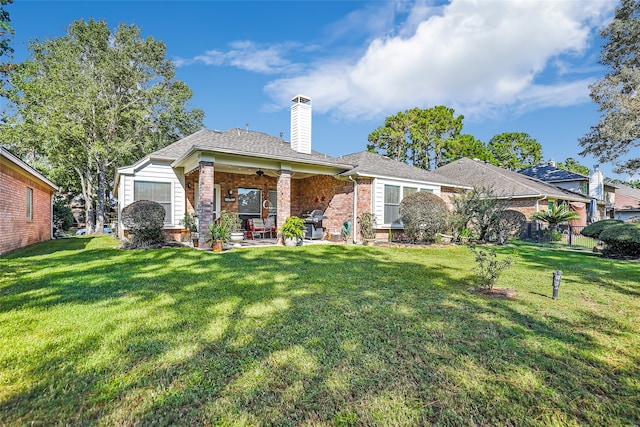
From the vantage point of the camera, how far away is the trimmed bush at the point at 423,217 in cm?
1109

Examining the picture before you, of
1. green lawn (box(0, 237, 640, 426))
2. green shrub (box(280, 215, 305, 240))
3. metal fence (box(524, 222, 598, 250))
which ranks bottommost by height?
green lawn (box(0, 237, 640, 426))

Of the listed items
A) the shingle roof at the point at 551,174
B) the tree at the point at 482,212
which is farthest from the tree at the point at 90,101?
the shingle roof at the point at 551,174

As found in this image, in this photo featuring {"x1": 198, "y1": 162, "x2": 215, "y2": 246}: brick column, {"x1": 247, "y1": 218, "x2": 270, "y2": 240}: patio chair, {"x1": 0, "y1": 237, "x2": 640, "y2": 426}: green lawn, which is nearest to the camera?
{"x1": 0, "y1": 237, "x2": 640, "y2": 426}: green lawn

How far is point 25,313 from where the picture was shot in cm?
366

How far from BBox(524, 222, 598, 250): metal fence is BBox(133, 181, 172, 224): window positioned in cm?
1595

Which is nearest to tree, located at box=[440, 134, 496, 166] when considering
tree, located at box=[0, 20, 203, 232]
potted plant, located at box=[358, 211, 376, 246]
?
potted plant, located at box=[358, 211, 376, 246]

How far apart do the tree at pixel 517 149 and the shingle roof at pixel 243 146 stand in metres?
29.6

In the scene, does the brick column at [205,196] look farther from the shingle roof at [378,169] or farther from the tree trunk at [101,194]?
the tree trunk at [101,194]

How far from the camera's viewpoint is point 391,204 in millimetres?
12797

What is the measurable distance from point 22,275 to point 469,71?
20.0 metres

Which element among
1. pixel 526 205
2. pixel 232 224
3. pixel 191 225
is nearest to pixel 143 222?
pixel 191 225

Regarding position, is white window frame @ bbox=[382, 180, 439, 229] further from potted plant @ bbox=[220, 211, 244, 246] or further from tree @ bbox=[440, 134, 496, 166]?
tree @ bbox=[440, 134, 496, 166]

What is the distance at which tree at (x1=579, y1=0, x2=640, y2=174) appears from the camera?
15.6 metres

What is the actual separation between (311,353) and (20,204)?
1183cm
